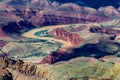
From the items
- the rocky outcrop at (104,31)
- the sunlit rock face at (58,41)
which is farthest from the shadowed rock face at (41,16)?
the rocky outcrop at (104,31)

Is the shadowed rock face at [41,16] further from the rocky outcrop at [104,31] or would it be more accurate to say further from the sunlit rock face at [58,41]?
the rocky outcrop at [104,31]

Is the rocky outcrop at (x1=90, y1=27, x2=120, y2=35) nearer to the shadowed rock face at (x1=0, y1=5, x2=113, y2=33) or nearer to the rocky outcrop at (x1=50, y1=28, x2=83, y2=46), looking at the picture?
the rocky outcrop at (x1=50, y1=28, x2=83, y2=46)

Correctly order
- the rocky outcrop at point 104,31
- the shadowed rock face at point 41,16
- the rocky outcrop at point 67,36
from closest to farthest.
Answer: the rocky outcrop at point 67,36 → the rocky outcrop at point 104,31 → the shadowed rock face at point 41,16

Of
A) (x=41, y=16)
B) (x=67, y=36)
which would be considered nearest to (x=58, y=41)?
(x=67, y=36)

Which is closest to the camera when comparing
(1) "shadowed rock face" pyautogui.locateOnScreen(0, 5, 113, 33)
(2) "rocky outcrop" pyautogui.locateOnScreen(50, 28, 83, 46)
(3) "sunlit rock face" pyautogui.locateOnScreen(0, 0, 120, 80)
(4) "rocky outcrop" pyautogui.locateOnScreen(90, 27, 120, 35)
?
(3) "sunlit rock face" pyautogui.locateOnScreen(0, 0, 120, 80)

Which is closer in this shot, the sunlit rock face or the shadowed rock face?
the sunlit rock face

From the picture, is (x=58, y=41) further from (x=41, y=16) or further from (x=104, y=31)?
(x=41, y=16)

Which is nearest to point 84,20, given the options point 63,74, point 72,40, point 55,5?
point 55,5

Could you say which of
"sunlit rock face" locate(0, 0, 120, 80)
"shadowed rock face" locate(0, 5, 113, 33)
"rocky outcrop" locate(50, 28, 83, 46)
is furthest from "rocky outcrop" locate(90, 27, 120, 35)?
"shadowed rock face" locate(0, 5, 113, 33)

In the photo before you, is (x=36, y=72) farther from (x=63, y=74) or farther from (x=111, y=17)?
(x=111, y=17)
